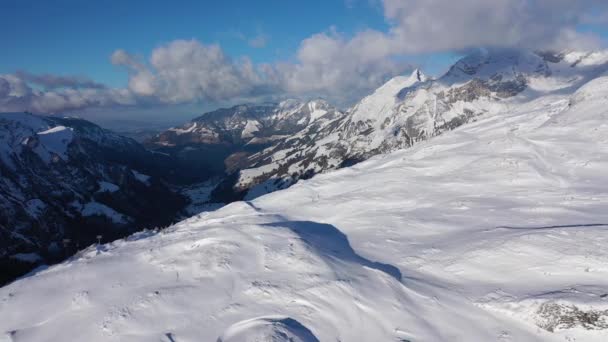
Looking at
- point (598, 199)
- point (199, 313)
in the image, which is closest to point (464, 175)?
point (598, 199)

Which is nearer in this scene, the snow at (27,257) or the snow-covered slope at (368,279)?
the snow-covered slope at (368,279)

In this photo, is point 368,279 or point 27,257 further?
point 27,257

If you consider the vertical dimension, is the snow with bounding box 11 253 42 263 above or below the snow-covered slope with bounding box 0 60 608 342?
below

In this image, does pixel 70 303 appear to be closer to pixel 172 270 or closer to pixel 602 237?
pixel 172 270

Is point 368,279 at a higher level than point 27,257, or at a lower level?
higher

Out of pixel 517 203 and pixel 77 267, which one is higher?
pixel 517 203

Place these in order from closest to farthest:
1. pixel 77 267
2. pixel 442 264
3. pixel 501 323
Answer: pixel 501 323
pixel 442 264
pixel 77 267

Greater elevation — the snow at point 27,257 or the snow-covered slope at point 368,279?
the snow-covered slope at point 368,279

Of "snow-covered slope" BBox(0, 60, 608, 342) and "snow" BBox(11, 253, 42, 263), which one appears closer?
"snow-covered slope" BBox(0, 60, 608, 342)
